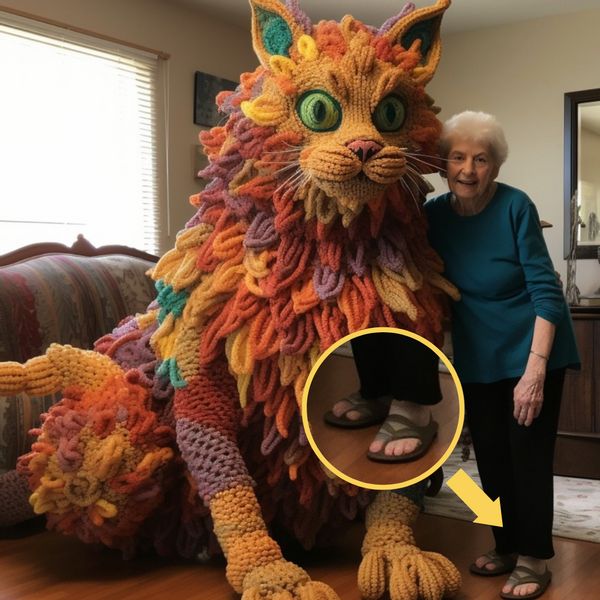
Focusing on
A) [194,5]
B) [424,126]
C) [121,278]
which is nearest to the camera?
[424,126]

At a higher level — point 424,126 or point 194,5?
point 194,5

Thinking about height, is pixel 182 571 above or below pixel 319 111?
below

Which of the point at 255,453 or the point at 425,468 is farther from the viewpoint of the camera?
the point at 255,453

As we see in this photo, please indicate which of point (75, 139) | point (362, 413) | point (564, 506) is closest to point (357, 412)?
point (362, 413)

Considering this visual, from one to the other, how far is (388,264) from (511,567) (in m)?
0.51

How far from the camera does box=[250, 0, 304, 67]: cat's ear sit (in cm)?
104

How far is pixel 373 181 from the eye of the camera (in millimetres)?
971

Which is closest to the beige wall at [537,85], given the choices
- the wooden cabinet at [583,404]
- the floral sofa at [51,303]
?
the wooden cabinet at [583,404]

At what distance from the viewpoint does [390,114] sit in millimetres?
1027

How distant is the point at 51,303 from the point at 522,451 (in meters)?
0.97

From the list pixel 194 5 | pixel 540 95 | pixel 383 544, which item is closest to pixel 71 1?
pixel 194 5

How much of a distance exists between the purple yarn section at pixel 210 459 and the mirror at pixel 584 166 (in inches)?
103

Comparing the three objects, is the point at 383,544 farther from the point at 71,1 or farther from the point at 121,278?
the point at 71,1

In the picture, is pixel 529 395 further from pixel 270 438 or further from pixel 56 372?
pixel 56 372
